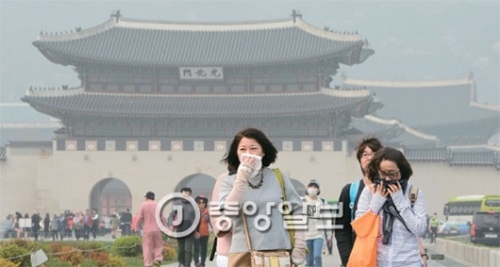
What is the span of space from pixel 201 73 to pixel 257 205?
145 ft

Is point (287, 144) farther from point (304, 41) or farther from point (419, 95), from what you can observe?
point (419, 95)

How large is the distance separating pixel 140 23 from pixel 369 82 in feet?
118

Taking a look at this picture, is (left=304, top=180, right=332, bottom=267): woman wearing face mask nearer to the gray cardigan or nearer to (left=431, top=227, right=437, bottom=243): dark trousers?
the gray cardigan

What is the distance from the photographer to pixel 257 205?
23.4ft

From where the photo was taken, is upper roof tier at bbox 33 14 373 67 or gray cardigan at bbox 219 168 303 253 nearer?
gray cardigan at bbox 219 168 303 253

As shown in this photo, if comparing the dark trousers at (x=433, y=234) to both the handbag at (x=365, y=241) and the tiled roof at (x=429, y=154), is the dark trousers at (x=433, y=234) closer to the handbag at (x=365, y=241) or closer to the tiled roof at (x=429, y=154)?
the tiled roof at (x=429, y=154)

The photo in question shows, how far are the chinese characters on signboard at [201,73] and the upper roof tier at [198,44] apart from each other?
0.35m

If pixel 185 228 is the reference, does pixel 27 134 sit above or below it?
above

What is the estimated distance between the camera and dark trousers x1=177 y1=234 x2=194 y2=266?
19.1 metres

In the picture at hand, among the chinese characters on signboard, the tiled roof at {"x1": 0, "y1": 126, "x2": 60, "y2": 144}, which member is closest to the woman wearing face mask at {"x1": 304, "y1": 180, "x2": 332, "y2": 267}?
the chinese characters on signboard

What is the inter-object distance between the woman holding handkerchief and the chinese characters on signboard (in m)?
43.8

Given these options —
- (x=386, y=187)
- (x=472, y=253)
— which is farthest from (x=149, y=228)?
(x=386, y=187)

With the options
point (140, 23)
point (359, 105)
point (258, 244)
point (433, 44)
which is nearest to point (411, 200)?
point (258, 244)

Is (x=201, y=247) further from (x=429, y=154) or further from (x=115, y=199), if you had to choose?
(x=115, y=199)
